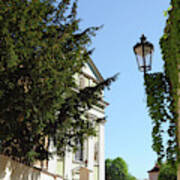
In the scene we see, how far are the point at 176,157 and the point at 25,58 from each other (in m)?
5.46

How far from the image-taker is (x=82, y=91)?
477 inches

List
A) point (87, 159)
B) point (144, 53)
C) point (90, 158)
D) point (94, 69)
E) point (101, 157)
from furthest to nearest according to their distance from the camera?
1. point (94, 69)
2. point (101, 157)
3. point (90, 158)
4. point (87, 159)
5. point (144, 53)

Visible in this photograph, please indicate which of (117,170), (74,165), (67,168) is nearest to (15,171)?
(67,168)

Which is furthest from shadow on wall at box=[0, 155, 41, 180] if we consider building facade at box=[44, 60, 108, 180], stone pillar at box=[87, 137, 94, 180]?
stone pillar at box=[87, 137, 94, 180]

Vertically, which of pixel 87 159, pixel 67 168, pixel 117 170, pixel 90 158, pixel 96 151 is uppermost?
pixel 117 170

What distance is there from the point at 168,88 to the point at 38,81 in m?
4.05

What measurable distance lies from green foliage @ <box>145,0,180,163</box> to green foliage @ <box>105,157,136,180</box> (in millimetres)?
55598

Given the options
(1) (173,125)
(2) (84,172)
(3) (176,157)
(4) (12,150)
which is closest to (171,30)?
(1) (173,125)

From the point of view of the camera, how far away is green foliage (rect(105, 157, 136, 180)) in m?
61.7


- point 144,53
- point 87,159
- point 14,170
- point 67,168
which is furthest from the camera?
point 87,159

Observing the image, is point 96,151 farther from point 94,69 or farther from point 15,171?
point 15,171

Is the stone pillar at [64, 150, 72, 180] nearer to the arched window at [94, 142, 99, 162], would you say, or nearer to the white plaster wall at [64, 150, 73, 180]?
the white plaster wall at [64, 150, 73, 180]

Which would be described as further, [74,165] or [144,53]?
[74,165]

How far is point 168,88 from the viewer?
27.7 ft
